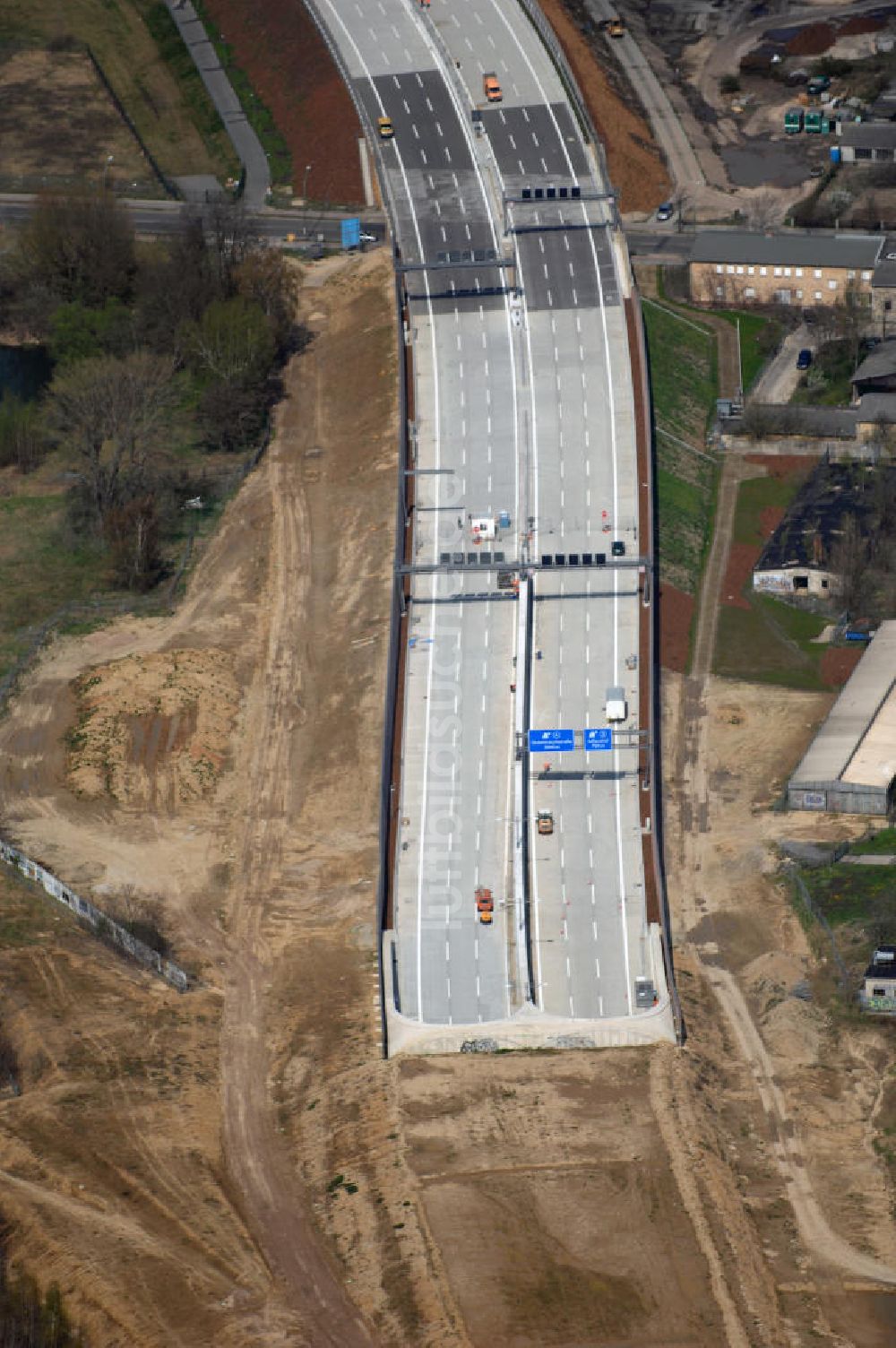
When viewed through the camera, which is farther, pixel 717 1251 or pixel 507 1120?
pixel 507 1120

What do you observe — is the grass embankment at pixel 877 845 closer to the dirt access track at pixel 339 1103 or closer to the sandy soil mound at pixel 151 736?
the dirt access track at pixel 339 1103

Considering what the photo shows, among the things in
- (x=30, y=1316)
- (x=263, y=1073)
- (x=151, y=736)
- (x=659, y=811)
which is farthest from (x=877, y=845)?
(x=30, y=1316)

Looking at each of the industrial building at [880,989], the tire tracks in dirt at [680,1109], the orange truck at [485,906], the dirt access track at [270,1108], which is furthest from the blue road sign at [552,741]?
the industrial building at [880,989]

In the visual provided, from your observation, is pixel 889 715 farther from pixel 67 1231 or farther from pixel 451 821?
pixel 67 1231

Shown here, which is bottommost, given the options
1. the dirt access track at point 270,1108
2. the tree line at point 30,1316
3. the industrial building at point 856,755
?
the tree line at point 30,1316

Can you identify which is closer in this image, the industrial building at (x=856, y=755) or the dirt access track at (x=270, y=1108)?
the dirt access track at (x=270, y=1108)

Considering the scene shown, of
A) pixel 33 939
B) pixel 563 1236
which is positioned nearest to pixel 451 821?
pixel 33 939

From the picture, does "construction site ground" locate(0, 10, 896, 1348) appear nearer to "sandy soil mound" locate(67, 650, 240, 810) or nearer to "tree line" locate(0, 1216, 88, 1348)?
"sandy soil mound" locate(67, 650, 240, 810)
